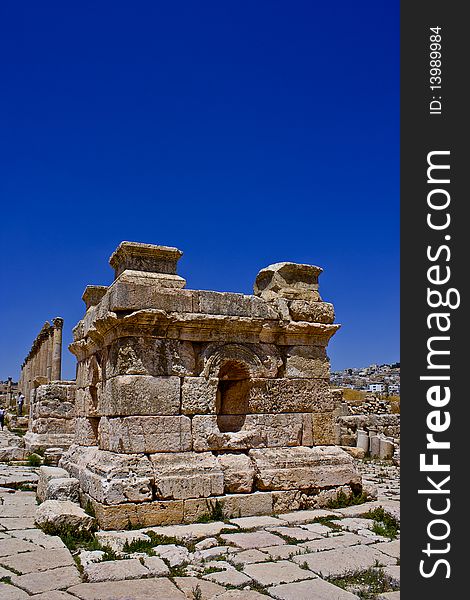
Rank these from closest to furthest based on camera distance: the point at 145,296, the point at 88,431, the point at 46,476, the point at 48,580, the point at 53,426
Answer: the point at 48,580, the point at 145,296, the point at 46,476, the point at 88,431, the point at 53,426

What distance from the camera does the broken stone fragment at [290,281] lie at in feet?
27.8

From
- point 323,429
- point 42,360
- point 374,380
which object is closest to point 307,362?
point 323,429

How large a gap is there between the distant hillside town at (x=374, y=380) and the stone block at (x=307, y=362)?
29.3 m

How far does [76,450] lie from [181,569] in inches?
162

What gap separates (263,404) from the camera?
26.1 feet

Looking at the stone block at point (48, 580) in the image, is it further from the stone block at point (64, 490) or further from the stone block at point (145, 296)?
the stone block at point (145, 296)

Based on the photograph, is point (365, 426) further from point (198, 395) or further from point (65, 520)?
point (65, 520)

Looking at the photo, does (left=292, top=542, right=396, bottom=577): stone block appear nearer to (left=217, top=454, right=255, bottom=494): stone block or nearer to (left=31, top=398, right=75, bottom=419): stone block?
(left=217, top=454, right=255, bottom=494): stone block

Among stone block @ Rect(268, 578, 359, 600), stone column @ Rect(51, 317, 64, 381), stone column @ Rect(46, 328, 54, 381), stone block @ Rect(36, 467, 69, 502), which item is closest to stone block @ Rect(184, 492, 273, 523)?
stone block @ Rect(36, 467, 69, 502)

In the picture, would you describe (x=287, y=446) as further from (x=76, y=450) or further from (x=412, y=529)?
(x=412, y=529)

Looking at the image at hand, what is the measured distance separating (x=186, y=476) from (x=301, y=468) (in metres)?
1.56

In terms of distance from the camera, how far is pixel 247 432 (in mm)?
7793

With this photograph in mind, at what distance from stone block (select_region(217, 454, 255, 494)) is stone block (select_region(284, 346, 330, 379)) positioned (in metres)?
1.34

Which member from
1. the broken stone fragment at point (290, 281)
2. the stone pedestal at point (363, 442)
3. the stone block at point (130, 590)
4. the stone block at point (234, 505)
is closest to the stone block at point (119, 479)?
the stone block at point (234, 505)
